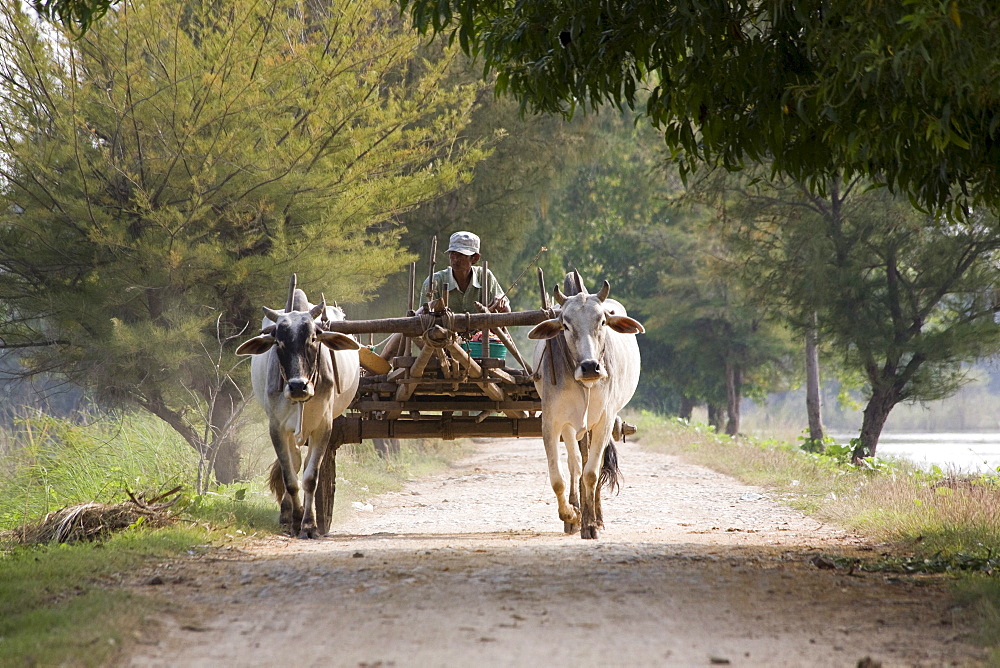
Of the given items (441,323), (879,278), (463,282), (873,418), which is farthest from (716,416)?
(441,323)

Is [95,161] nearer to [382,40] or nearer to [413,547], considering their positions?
[382,40]

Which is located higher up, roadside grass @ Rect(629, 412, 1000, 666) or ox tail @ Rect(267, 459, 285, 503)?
ox tail @ Rect(267, 459, 285, 503)

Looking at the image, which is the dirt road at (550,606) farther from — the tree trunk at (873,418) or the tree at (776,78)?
the tree trunk at (873,418)

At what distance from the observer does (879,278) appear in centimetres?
1373

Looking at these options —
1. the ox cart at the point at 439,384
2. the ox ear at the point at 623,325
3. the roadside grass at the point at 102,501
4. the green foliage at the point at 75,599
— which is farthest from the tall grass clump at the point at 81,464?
the ox ear at the point at 623,325

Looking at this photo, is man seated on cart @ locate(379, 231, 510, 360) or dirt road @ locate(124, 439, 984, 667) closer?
dirt road @ locate(124, 439, 984, 667)

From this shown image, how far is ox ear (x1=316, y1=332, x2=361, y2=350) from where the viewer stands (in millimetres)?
8047

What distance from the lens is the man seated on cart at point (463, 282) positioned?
372 inches

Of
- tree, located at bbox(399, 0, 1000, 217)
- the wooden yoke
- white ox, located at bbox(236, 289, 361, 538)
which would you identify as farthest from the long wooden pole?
tree, located at bbox(399, 0, 1000, 217)

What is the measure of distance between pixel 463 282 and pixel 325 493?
7.54ft

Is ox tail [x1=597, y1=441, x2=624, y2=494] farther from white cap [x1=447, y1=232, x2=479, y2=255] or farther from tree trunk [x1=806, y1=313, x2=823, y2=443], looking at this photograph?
tree trunk [x1=806, y1=313, x2=823, y2=443]

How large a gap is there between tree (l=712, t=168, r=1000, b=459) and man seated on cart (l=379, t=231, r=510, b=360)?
4.81 metres

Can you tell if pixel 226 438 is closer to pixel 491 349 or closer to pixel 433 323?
pixel 491 349

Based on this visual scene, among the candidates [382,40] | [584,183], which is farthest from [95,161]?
[584,183]
